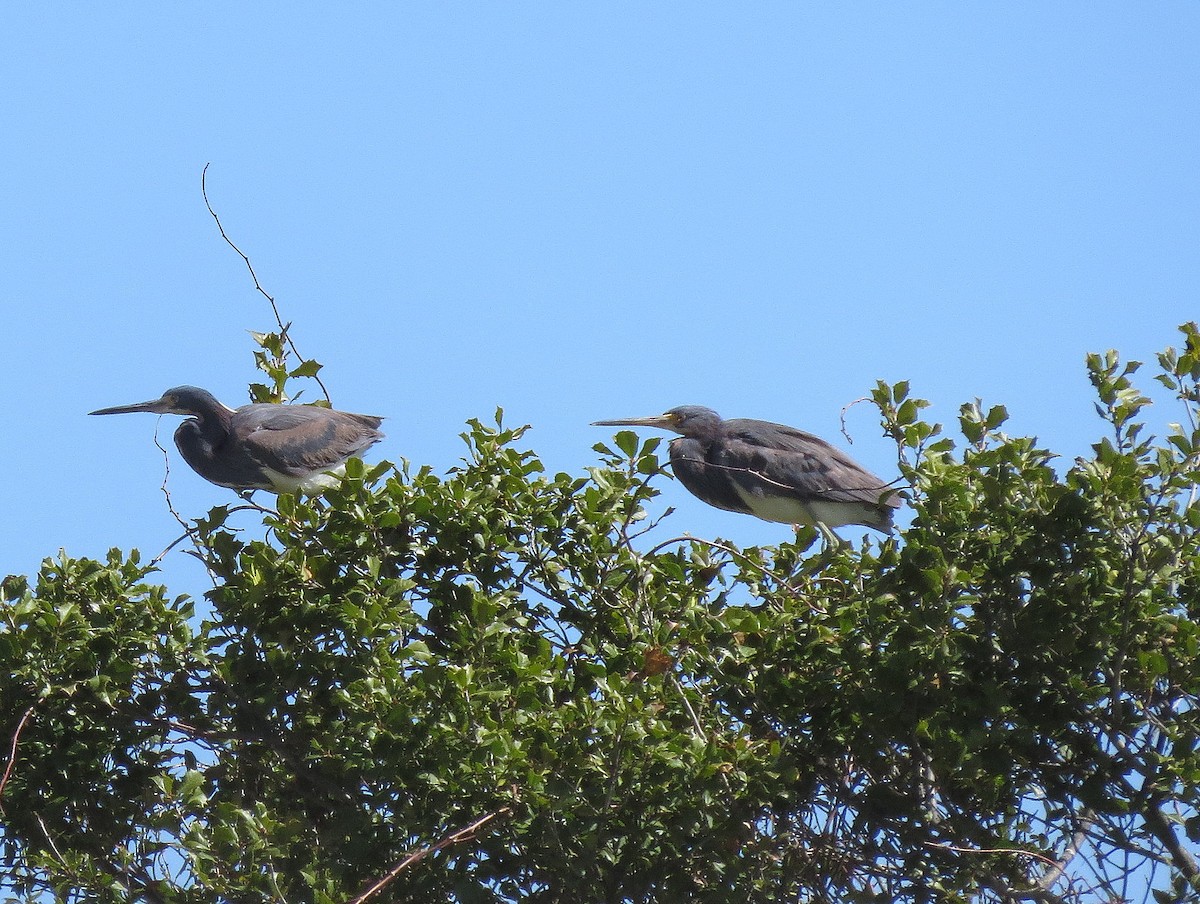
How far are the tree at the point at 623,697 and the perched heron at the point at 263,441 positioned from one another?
8.33 ft

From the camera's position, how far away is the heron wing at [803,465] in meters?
7.87

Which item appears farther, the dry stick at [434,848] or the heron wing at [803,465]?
the heron wing at [803,465]

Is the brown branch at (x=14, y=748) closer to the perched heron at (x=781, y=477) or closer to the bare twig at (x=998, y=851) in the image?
the bare twig at (x=998, y=851)

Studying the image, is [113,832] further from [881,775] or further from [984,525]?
[984,525]

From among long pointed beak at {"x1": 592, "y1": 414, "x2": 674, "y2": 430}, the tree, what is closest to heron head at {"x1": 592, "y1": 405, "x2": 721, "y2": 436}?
long pointed beak at {"x1": 592, "y1": 414, "x2": 674, "y2": 430}

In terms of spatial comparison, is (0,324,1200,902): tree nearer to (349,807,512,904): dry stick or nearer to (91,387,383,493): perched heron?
(349,807,512,904): dry stick

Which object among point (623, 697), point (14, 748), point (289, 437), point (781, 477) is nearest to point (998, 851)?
point (623, 697)

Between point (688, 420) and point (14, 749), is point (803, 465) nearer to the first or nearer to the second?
point (688, 420)

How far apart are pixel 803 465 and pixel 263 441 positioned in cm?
285

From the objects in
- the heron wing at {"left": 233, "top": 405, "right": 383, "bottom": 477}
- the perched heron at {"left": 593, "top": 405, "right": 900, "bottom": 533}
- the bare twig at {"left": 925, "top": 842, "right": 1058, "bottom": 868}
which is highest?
the perched heron at {"left": 593, "top": 405, "right": 900, "bottom": 533}

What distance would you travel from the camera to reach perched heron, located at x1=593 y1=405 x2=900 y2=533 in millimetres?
7884

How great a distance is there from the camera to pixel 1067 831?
4.22 metres

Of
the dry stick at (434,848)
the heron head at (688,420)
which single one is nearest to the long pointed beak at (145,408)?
the heron head at (688,420)

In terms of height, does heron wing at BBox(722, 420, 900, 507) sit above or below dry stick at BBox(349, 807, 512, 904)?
above
